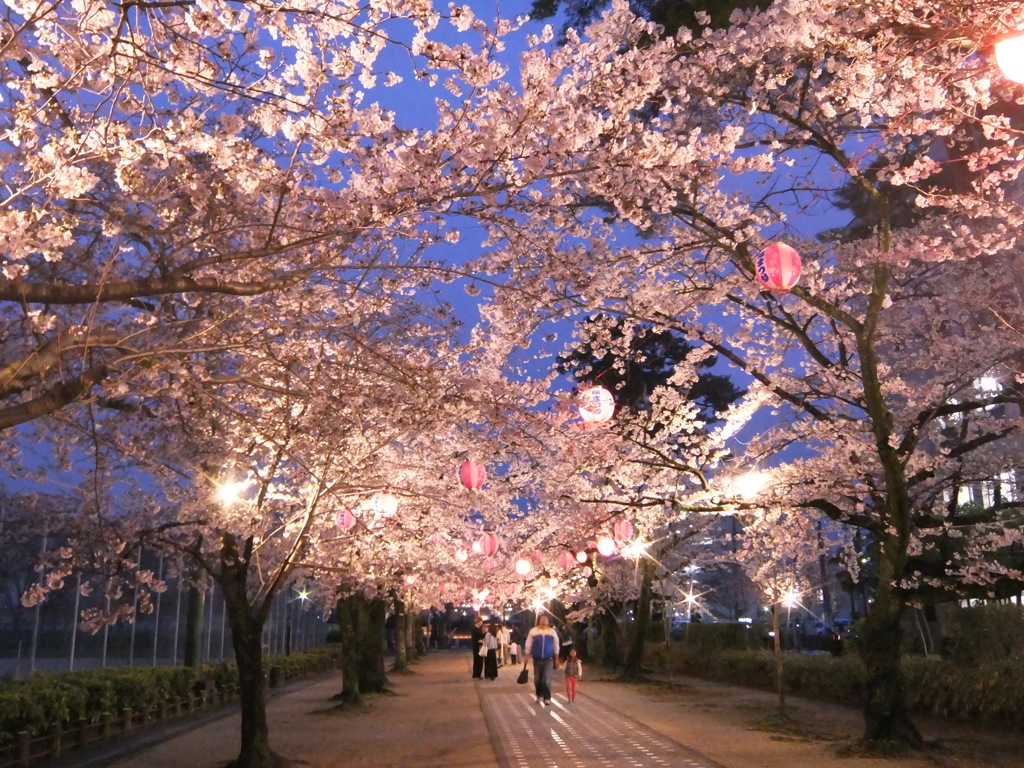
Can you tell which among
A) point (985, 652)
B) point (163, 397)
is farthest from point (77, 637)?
point (985, 652)

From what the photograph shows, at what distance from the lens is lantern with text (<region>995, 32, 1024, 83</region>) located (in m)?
4.94

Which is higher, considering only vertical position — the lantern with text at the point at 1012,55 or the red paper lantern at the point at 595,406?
the lantern with text at the point at 1012,55

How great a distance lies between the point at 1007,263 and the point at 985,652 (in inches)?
313

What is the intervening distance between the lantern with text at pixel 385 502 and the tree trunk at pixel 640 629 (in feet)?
54.8

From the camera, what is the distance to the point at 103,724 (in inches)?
584

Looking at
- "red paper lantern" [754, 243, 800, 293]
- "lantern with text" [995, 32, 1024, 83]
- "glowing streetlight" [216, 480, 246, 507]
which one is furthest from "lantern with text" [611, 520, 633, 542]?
"lantern with text" [995, 32, 1024, 83]

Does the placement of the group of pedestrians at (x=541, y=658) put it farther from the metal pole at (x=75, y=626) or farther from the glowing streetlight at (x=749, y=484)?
the metal pole at (x=75, y=626)

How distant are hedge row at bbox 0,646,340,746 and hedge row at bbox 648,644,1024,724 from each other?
14152mm

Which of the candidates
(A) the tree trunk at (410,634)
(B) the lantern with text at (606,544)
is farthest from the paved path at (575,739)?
(A) the tree trunk at (410,634)

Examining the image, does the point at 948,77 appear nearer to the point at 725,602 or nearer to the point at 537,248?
the point at 537,248

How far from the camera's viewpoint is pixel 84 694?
14141mm

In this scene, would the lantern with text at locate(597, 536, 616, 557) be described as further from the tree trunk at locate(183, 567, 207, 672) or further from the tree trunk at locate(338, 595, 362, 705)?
the tree trunk at locate(183, 567, 207, 672)

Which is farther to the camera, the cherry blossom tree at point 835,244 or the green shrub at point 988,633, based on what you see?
the green shrub at point 988,633

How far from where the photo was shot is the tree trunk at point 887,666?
11.6m
